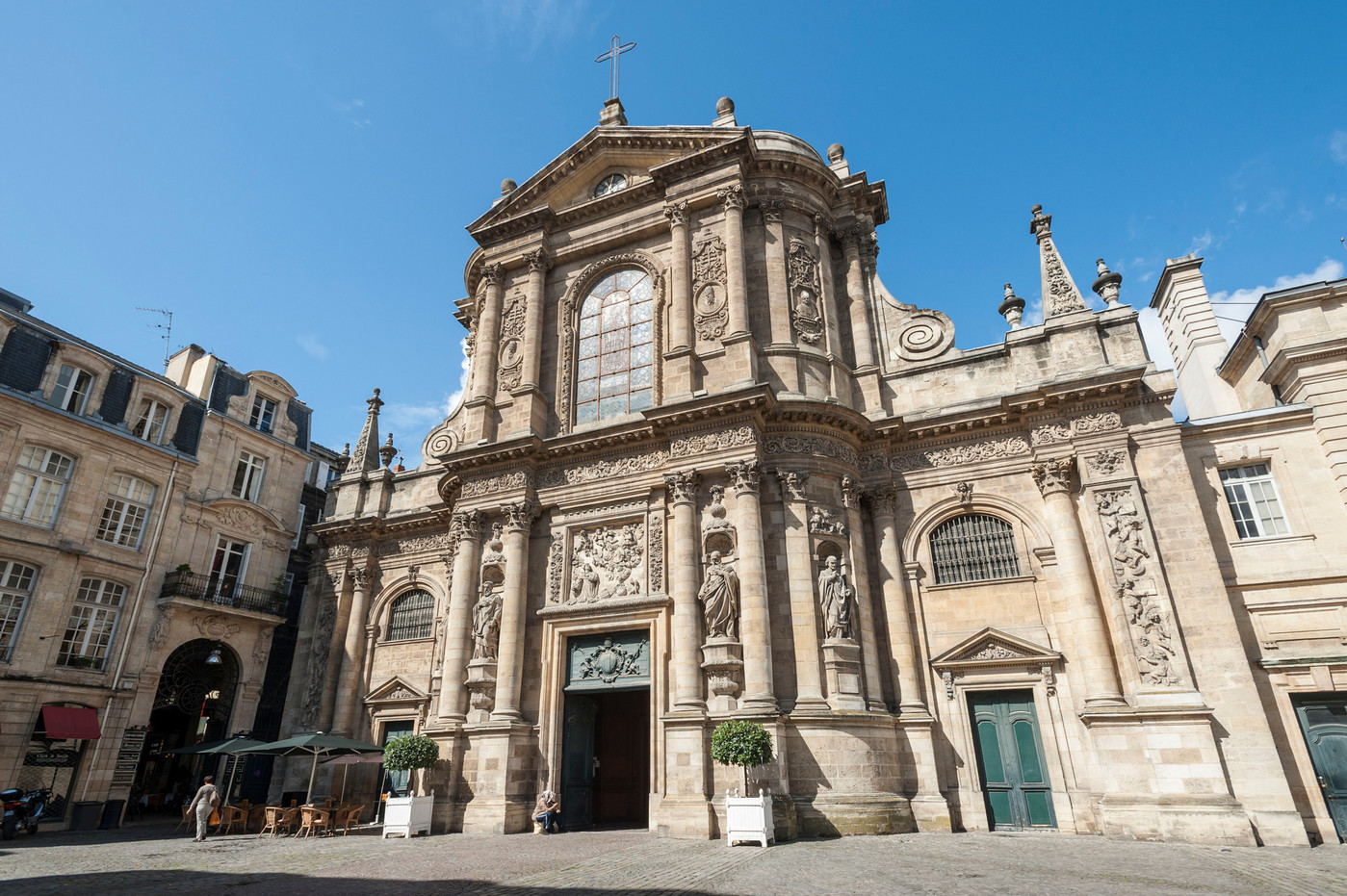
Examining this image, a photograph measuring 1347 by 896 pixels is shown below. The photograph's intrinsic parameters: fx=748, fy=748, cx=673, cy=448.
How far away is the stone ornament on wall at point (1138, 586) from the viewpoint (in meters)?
13.9

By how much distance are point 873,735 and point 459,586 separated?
410 inches

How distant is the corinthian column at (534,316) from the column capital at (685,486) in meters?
5.69

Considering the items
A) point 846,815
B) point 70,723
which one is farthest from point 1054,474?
point 70,723

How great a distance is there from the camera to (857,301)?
66.7 feet

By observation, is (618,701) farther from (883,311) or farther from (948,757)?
(883,311)

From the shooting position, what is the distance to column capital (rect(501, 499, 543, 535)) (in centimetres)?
1872

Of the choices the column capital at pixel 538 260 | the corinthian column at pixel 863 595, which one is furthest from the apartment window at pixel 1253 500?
the column capital at pixel 538 260

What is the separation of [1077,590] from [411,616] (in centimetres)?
1780

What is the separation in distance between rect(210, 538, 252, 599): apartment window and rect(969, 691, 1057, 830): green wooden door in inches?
851

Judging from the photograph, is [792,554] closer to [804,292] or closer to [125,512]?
[804,292]

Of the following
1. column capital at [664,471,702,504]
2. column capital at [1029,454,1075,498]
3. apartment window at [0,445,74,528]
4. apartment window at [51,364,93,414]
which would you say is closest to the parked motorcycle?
apartment window at [0,445,74,528]

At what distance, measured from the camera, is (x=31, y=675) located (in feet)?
62.1

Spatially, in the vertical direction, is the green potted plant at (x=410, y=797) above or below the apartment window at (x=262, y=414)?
below

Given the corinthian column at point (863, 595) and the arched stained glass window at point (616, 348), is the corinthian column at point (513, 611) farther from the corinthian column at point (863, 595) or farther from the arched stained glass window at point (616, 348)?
the corinthian column at point (863, 595)
